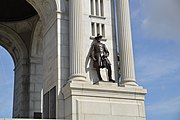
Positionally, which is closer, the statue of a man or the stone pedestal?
the stone pedestal

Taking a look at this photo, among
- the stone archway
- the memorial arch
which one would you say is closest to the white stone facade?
the memorial arch

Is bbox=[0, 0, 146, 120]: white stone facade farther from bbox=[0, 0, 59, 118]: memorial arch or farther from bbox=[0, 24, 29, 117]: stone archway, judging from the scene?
bbox=[0, 24, 29, 117]: stone archway

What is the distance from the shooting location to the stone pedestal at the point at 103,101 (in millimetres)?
21172

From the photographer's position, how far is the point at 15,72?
3844cm

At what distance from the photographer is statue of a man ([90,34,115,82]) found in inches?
900

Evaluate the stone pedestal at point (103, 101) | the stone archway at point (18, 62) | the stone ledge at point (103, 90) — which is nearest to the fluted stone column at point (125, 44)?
the stone ledge at point (103, 90)

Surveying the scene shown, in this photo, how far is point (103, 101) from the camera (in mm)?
21969

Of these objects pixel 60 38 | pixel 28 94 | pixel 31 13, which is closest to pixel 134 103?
pixel 60 38

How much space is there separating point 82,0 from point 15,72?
1710 cm

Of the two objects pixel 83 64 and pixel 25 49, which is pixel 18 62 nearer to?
pixel 25 49

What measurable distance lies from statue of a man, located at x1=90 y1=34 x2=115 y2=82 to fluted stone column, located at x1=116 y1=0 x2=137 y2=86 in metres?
1.12

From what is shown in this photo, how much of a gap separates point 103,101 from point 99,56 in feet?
10.1

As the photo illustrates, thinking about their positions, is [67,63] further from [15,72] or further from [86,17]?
[15,72]

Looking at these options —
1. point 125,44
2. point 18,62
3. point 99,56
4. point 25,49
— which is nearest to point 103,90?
point 99,56
